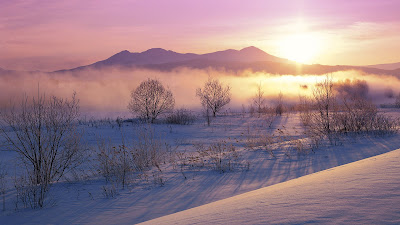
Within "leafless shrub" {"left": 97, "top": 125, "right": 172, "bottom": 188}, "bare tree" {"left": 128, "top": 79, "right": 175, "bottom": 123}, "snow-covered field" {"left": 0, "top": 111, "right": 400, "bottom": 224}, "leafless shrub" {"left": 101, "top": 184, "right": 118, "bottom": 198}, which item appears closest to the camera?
"snow-covered field" {"left": 0, "top": 111, "right": 400, "bottom": 224}

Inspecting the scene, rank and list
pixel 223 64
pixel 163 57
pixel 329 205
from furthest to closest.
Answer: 1. pixel 163 57
2. pixel 223 64
3. pixel 329 205

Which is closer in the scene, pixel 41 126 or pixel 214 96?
pixel 41 126

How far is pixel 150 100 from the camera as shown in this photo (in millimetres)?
27109

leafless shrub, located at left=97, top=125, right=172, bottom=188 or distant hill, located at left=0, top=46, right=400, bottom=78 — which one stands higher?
distant hill, located at left=0, top=46, right=400, bottom=78

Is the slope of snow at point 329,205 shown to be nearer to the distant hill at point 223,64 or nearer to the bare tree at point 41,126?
the bare tree at point 41,126

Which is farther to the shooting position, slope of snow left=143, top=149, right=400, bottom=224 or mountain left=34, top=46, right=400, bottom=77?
mountain left=34, top=46, right=400, bottom=77

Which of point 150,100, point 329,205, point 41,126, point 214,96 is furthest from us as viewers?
point 214,96

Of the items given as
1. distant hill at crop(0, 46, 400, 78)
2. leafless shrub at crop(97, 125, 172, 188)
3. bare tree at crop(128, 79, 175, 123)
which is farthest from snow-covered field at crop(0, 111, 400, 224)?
distant hill at crop(0, 46, 400, 78)

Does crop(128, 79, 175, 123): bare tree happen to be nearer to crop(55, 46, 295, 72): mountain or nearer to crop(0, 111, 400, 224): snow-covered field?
crop(0, 111, 400, 224): snow-covered field

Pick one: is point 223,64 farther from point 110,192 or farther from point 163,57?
point 110,192

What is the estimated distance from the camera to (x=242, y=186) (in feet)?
19.1

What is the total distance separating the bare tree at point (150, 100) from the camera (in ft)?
88.7

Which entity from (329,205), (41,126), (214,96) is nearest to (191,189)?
(329,205)

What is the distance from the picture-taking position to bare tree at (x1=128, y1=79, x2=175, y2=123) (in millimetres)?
27047
